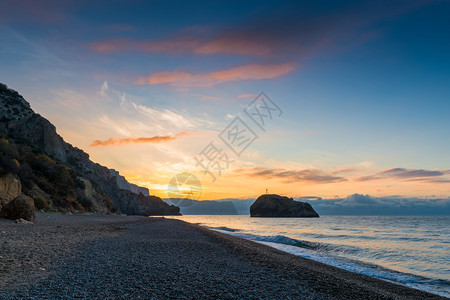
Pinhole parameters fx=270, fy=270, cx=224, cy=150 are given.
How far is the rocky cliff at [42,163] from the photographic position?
36688 millimetres

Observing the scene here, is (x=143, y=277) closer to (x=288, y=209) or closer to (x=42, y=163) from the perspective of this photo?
(x=42, y=163)

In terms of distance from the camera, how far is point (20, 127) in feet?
200

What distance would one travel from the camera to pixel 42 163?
47.2m

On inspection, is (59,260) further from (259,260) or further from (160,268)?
(259,260)

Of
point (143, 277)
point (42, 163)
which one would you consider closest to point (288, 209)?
point (42, 163)

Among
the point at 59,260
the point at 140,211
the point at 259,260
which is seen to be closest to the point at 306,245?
the point at 259,260

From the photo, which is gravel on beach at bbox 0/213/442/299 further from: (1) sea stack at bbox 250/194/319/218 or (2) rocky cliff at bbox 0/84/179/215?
(1) sea stack at bbox 250/194/319/218

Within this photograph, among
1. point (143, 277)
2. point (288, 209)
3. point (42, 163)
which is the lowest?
point (288, 209)

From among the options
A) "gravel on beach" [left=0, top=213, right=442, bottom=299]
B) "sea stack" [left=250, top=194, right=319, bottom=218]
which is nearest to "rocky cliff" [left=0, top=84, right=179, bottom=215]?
"gravel on beach" [left=0, top=213, right=442, bottom=299]

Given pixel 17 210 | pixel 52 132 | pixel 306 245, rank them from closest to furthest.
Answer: pixel 17 210
pixel 306 245
pixel 52 132

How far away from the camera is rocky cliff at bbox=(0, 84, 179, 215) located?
36.7 metres

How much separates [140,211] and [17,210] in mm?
98550

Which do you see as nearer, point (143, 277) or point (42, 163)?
point (143, 277)

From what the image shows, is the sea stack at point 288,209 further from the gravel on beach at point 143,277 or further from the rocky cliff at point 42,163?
the gravel on beach at point 143,277
